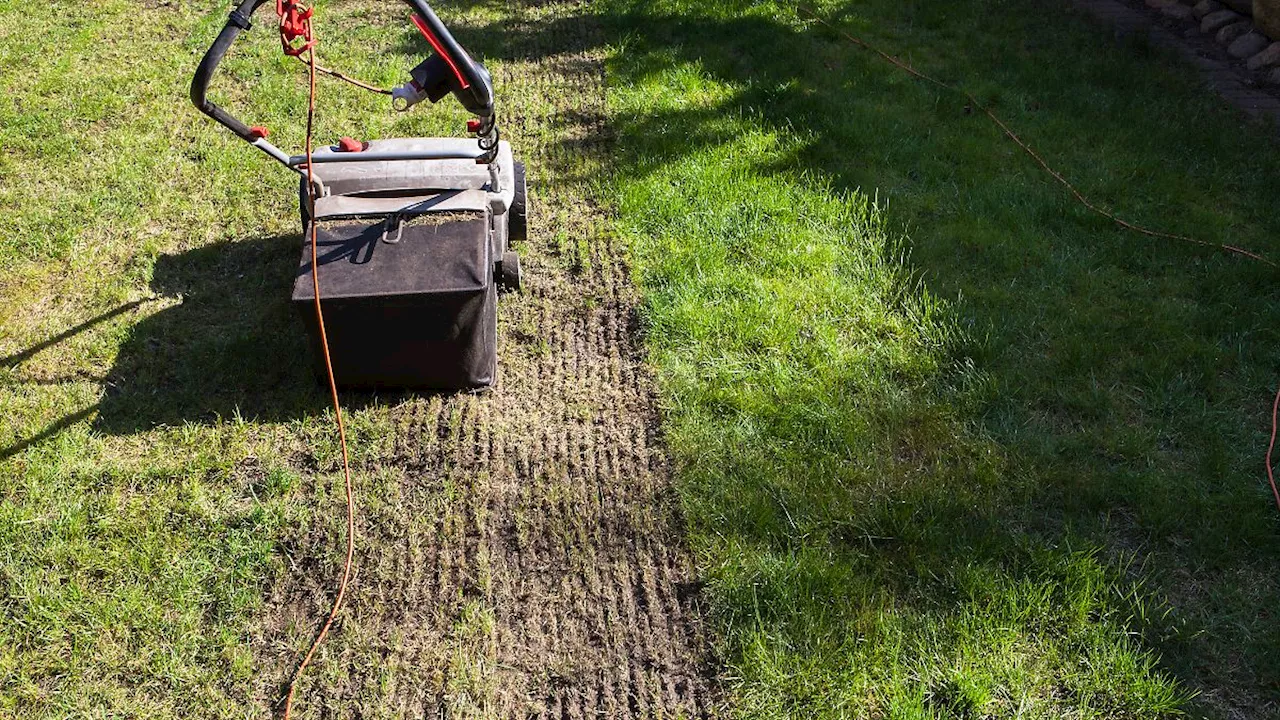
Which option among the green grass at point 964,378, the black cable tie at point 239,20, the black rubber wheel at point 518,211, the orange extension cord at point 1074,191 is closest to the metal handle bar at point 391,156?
the black rubber wheel at point 518,211

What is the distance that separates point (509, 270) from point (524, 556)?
1.26 metres

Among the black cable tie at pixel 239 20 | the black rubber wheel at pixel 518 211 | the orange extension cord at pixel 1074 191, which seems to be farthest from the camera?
the black rubber wheel at pixel 518 211

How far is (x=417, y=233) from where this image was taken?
3.24 metres

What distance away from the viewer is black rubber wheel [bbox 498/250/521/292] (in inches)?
145

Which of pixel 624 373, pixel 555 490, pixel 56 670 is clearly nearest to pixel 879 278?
pixel 624 373

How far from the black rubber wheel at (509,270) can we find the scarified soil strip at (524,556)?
158 millimetres

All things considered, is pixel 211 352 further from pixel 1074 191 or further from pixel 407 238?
pixel 1074 191

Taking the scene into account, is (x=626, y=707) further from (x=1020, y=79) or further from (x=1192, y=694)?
(x=1020, y=79)

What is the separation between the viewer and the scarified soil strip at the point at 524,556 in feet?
8.25

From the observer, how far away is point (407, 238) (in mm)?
3219

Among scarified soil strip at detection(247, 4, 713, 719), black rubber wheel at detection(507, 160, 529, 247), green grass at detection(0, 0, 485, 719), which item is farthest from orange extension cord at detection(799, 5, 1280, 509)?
green grass at detection(0, 0, 485, 719)

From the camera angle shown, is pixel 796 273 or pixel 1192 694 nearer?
pixel 1192 694

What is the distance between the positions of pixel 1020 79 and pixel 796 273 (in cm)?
255

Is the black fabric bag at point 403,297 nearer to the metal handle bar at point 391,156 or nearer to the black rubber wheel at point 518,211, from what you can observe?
the metal handle bar at point 391,156
